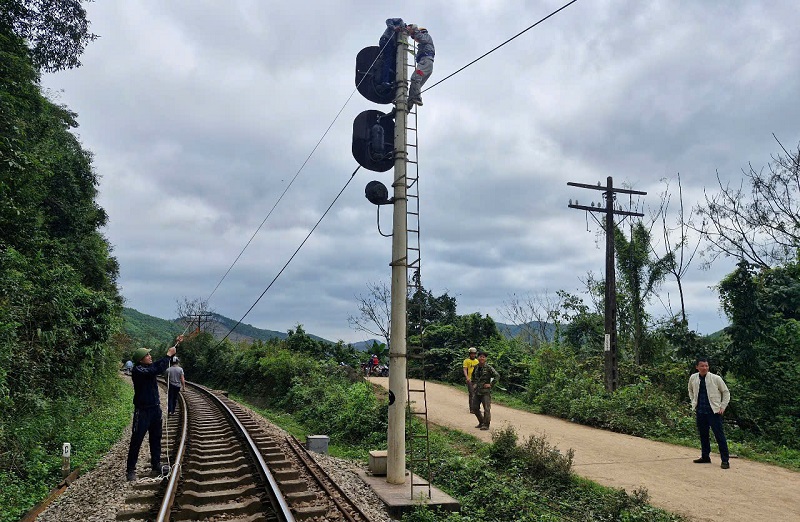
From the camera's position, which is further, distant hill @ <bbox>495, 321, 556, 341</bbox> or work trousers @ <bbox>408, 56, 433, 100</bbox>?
distant hill @ <bbox>495, 321, 556, 341</bbox>

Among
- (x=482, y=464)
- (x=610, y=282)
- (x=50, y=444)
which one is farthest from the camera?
(x=610, y=282)

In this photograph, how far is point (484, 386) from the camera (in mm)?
12500

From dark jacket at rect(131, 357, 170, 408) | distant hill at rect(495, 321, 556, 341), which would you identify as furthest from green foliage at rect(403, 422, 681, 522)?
distant hill at rect(495, 321, 556, 341)

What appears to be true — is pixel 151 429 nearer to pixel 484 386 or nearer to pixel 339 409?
pixel 484 386

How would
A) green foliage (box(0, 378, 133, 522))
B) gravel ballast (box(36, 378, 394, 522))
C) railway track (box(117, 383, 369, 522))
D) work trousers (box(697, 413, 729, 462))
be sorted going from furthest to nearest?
work trousers (box(697, 413, 729, 462)), green foliage (box(0, 378, 133, 522)), gravel ballast (box(36, 378, 394, 522)), railway track (box(117, 383, 369, 522))

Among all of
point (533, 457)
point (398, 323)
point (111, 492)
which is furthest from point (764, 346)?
point (111, 492)

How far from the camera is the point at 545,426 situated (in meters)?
13.6

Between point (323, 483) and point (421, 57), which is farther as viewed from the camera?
point (421, 57)

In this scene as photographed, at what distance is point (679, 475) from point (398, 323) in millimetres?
5305

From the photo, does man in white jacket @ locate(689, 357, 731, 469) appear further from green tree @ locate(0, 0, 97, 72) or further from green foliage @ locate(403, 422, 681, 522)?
green tree @ locate(0, 0, 97, 72)

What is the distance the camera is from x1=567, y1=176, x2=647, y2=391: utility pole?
1684cm

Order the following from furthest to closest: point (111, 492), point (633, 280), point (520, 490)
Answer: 1. point (633, 280)
2. point (520, 490)
3. point (111, 492)

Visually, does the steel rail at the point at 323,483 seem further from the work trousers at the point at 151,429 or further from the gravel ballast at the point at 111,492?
the work trousers at the point at 151,429

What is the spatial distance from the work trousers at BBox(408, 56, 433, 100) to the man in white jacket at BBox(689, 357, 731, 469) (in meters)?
6.75
